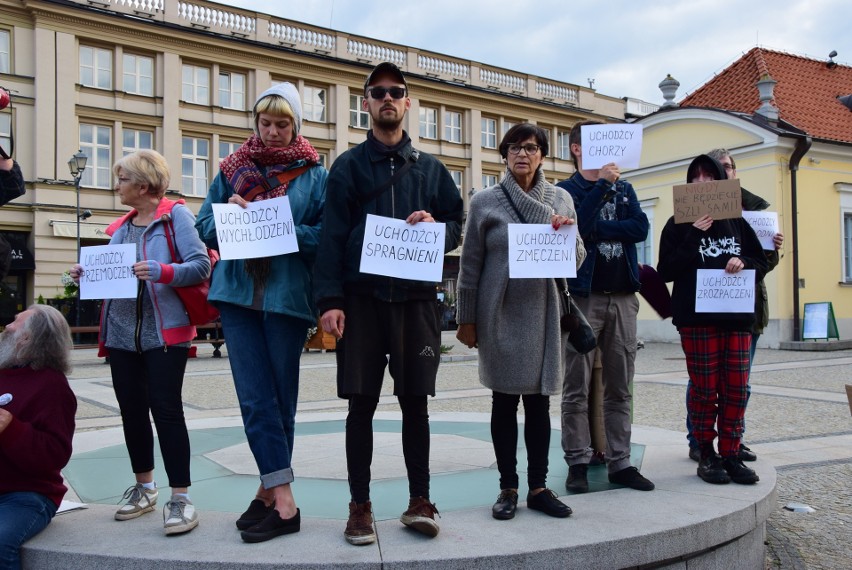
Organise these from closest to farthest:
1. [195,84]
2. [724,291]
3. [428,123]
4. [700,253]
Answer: [724,291]
[700,253]
[195,84]
[428,123]

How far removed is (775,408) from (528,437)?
6230 millimetres

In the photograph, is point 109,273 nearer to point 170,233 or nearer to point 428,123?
point 170,233

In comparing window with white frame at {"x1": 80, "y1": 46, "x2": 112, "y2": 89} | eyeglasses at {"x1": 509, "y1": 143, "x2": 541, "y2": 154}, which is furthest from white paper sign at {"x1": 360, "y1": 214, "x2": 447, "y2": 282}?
window with white frame at {"x1": 80, "y1": 46, "x2": 112, "y2": 89}

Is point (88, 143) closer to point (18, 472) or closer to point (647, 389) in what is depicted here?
point (647, 389)

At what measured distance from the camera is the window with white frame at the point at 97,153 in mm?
29562

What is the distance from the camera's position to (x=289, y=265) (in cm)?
359

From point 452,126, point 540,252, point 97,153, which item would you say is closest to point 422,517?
point 540,252

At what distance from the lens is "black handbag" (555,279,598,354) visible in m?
3.82

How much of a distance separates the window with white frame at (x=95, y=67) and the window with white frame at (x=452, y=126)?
16432mm

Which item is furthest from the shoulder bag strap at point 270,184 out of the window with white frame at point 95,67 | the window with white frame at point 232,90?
the window with white frame at point 232,90

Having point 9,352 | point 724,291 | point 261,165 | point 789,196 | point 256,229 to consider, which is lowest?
point 9,352

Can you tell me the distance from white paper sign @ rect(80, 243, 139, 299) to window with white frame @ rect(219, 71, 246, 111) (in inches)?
1216

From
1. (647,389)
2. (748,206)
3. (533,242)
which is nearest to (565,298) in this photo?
(533,242)

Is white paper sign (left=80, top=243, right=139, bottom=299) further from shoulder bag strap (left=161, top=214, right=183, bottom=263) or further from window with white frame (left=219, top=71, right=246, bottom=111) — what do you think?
window with white frame (left=219, top=71, right=246, bottom=111)
